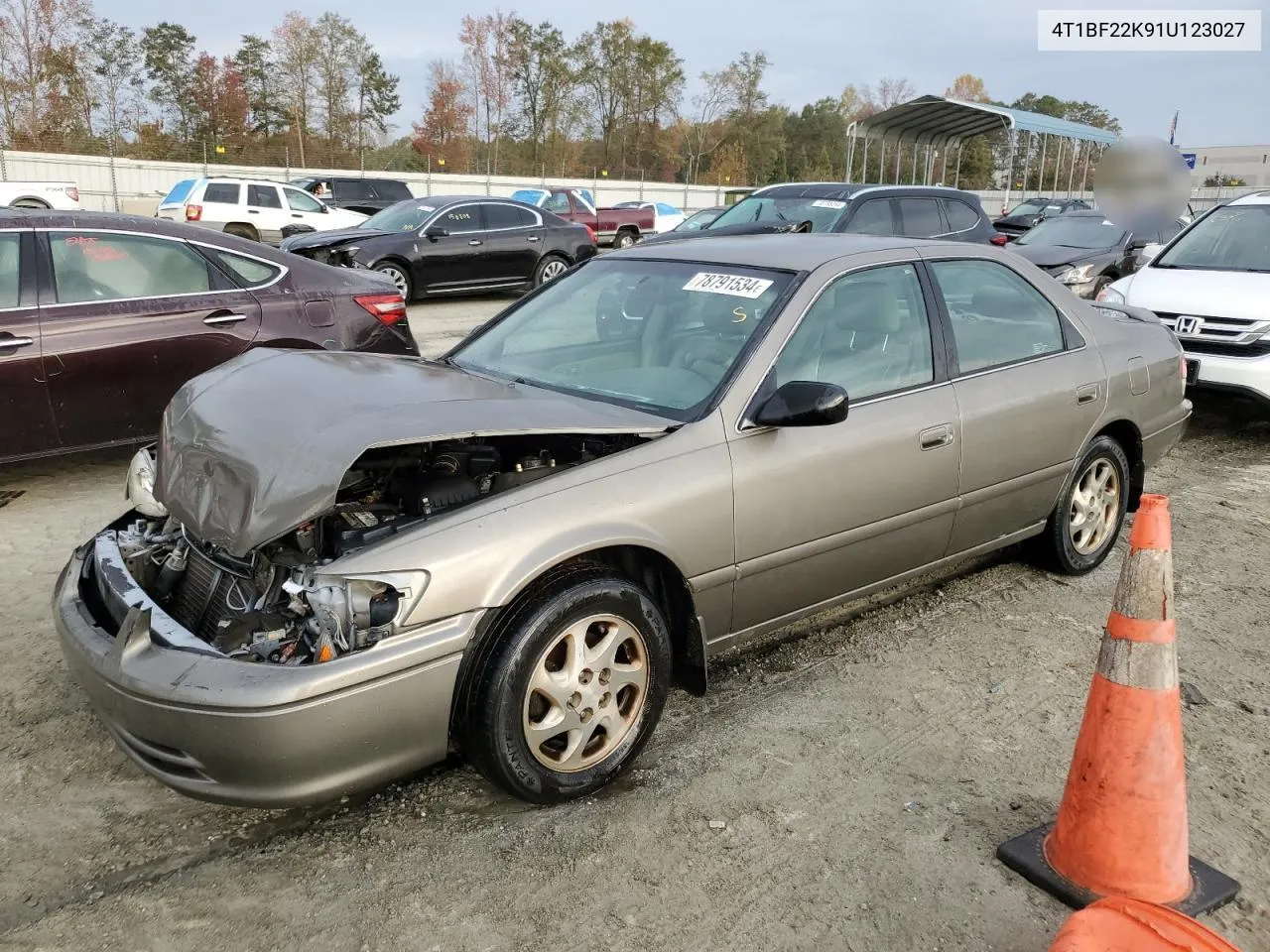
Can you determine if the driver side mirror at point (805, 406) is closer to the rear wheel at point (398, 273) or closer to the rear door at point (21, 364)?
the rear door at point (21, 364)

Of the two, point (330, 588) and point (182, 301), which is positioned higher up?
point (182, 301)

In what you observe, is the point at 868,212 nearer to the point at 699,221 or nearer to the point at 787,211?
the point at 787,211

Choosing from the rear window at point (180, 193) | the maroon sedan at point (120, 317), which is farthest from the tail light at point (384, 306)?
the rear window at point (180, 193)

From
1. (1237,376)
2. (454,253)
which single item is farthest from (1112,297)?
(454,253)

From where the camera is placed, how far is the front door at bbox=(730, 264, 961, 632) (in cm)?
325

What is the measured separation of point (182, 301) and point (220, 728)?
397 centimetres

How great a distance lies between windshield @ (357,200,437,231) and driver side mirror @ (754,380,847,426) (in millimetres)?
11670

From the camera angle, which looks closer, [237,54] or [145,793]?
[145,793]

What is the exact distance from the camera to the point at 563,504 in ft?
9.15

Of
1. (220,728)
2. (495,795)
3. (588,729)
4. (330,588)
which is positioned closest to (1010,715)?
(588,729)

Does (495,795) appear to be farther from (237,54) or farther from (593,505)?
(237,54)

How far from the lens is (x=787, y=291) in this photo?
3.52 m

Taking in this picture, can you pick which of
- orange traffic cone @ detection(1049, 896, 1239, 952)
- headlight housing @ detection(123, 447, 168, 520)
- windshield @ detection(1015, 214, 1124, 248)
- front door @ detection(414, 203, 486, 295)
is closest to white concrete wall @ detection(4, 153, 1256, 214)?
Answer: windshield @ detection(1015, 214, 1124, 248)

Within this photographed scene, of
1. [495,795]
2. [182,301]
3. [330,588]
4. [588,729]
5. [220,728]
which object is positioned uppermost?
[182,301]
